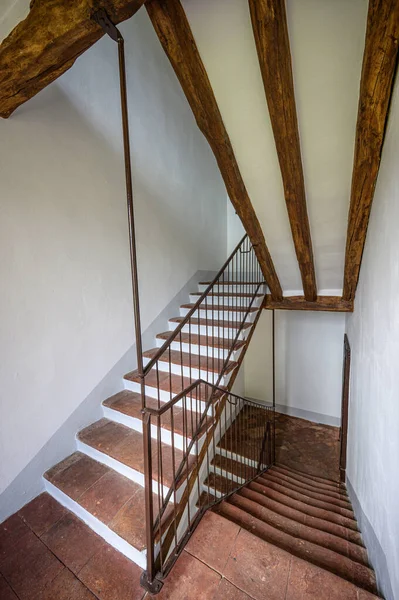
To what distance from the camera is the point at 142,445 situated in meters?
2.01

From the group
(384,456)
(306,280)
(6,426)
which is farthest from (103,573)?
(306,280)

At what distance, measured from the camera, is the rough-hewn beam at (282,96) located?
4.00 feet

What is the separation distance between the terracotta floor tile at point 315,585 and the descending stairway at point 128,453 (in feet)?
2.40

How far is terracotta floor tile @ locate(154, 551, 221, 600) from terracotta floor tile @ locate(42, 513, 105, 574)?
47cm

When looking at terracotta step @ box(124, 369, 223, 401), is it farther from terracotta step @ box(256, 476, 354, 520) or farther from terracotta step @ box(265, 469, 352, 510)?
terracotta step @ box(265, 469, 352, 510)

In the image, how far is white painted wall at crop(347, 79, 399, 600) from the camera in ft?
4.05

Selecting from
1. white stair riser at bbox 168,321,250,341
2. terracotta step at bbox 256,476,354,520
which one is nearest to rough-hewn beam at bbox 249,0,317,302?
white stair riser at bbox 168,321,250,341

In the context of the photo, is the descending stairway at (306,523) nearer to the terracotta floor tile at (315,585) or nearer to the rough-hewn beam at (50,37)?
the terracotta floor tile at (315,585)

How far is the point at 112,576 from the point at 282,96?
2.93 m

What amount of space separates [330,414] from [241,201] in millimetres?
4305

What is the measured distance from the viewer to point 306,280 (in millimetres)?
3029

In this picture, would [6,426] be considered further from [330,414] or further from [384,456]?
[330,414]

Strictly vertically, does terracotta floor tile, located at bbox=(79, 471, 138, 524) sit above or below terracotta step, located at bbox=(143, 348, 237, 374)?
below

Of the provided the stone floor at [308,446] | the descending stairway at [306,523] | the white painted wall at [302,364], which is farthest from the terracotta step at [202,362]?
the white painted wall at [302,364]
